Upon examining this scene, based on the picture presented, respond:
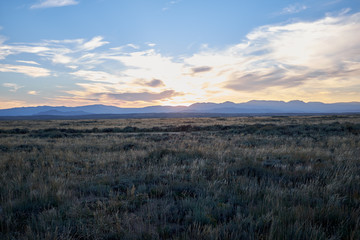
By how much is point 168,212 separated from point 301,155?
7.22 meters

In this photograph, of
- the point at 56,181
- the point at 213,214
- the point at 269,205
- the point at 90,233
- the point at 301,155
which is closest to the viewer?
the point at 90,233

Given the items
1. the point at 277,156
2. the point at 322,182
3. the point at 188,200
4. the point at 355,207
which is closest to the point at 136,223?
the point at 188,200

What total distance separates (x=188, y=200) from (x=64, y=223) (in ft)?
7.10

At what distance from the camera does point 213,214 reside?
11.5 ft

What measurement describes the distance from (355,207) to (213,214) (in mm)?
2631

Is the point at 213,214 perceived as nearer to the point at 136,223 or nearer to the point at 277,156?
the point at 136,223

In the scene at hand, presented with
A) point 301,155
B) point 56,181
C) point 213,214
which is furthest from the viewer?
point 301,155

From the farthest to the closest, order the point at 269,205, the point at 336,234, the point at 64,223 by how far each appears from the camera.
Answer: the point at 269,205, the point at 64,223, the point at 336,234

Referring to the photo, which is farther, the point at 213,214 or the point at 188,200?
the point at 188,200

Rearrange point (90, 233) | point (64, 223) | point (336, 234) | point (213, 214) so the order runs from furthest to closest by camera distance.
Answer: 1. point (213, 214)
2. point (64, 223)
3. point (90, 233)
4. point (336, 234)

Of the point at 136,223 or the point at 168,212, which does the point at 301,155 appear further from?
the point at 136,223

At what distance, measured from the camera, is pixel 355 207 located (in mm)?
3658

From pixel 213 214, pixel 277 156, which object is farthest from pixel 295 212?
pixel 277 156

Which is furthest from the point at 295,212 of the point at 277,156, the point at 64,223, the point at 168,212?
the point at 277,156
